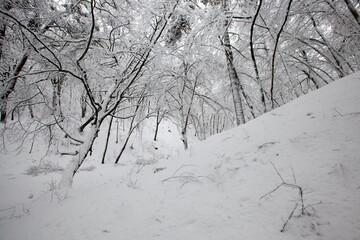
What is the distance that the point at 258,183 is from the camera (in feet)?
4.71

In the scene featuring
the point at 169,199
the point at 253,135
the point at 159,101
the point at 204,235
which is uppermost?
the point at 159,101

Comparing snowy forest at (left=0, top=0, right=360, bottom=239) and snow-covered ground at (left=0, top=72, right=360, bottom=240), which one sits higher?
snowy forest at (left=0, top=0, right=360, bottom=239)

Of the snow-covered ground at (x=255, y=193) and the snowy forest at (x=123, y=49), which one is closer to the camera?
the snow-covered ground at (x=255, y=193)

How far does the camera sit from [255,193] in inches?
52.9

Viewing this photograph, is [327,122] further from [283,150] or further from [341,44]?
[341,44]

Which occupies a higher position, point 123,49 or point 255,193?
point 123,49

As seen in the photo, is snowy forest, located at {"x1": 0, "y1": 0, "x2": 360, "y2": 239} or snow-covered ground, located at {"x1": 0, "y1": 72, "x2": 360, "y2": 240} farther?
snowy forest, located at {"x1": 0, "y1": 0, "x2": 360, "y2": 239}

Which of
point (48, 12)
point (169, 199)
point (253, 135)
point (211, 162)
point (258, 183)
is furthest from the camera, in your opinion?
point (48, 12)

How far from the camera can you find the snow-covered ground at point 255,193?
1.03 meters

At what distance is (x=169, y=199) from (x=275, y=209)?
0.98 m

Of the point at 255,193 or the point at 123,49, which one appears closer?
the point at 255,193

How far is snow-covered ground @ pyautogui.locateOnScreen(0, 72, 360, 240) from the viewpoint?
1.03m

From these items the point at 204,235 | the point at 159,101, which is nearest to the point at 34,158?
the point at 159,101

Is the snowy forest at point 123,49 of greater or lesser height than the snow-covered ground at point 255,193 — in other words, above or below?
above
